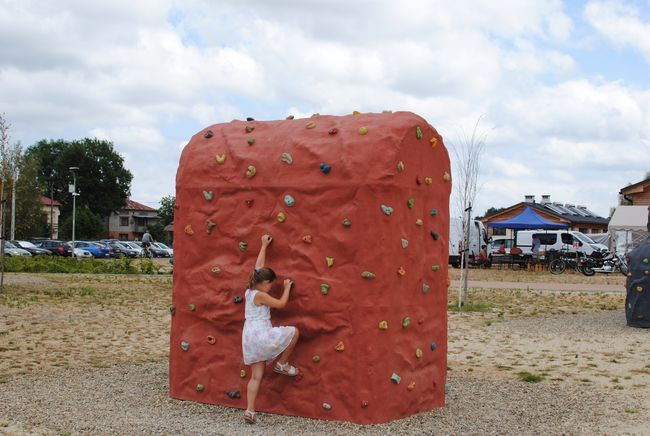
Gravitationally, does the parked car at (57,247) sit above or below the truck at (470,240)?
below

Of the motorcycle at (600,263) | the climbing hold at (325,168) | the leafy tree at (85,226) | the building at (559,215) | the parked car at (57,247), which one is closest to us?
the climbing hold at (325,168)

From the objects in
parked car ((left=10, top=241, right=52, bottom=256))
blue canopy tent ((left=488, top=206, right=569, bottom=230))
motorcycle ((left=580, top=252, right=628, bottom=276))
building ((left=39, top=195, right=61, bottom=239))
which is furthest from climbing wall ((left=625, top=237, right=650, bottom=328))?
building ((left=39, top=195, right=61, bottom=239))

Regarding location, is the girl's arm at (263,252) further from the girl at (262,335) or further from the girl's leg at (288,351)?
the girl's leg at (288,351)

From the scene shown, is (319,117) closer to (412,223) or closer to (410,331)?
(412,223)

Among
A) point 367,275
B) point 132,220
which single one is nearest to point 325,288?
point 367,275

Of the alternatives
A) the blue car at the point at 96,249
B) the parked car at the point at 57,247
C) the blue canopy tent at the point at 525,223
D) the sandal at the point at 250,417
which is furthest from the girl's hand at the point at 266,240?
the blue car at the point at 96,249

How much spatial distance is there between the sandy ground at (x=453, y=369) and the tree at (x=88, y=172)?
59949 millimetres

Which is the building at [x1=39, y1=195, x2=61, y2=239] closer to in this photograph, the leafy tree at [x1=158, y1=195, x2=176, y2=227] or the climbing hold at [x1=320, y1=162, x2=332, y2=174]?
the leafy tree at [x1=158, y1=195, x2=176, y2=227]

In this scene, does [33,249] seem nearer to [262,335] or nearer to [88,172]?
[88,172]

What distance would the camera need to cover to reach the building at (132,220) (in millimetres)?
104250

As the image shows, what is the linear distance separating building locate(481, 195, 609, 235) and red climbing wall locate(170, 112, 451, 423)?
43674 millimetres

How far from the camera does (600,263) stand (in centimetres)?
3030

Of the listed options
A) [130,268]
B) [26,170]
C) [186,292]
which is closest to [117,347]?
[186,292]

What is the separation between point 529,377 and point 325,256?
359 cm
